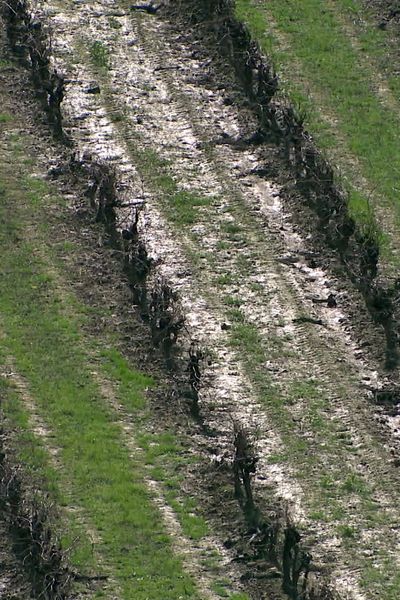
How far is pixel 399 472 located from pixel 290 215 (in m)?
7.69

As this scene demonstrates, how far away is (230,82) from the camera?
33.7m

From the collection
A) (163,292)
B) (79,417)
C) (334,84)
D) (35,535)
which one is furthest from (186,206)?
(35,535)

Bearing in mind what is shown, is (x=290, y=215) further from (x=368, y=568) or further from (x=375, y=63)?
(x=368, y=568)

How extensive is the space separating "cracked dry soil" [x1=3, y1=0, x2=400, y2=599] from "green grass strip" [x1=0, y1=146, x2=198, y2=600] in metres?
1.01

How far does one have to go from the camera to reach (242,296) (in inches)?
1062

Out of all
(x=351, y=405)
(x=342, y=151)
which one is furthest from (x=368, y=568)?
(x=342, y=151)

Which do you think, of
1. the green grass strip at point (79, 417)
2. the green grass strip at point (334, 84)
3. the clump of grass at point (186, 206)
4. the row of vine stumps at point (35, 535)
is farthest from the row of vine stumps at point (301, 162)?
the row of vine stumps at point (35, 535)

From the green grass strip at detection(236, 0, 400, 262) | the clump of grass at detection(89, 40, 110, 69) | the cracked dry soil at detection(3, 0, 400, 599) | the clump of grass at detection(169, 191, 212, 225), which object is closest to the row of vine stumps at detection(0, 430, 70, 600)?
the cracked dry soil at detection(3, 0, 400, 599)

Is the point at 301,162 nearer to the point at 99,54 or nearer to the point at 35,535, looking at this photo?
the point at 99,54

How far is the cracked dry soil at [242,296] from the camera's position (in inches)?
866

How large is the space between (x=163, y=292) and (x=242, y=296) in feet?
5.22

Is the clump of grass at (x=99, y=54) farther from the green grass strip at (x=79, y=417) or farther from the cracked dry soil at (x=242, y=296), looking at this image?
the green grass strip at (x=79, y=417)

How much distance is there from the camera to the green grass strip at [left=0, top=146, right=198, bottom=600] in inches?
818

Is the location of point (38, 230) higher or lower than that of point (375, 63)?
lower
